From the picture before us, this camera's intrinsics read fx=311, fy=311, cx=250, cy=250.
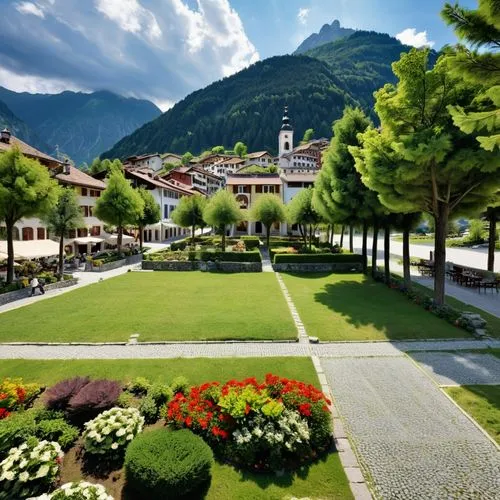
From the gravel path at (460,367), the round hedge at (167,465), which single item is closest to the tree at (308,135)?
the gravel path at (460,367)

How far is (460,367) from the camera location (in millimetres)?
10781

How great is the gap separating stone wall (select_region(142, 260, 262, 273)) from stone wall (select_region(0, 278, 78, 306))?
290 inches

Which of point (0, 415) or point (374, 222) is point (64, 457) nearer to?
point (0, 415)

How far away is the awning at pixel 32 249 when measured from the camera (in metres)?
24.8

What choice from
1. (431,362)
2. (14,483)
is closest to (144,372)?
(14,483)

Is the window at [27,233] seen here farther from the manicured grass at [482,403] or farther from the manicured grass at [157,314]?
the manicured grass at [482,403]

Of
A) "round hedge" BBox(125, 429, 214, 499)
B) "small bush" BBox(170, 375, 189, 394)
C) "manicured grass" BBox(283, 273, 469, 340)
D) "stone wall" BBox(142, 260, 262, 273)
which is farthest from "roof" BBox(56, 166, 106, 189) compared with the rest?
"round hedge" BBox(125, 429, 214, 499)

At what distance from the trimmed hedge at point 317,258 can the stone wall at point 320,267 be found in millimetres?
198

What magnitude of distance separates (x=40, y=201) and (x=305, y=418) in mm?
22667

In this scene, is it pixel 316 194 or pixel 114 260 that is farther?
pixel 114 260

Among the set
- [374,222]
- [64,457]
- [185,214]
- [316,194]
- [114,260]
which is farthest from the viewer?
[185,214]

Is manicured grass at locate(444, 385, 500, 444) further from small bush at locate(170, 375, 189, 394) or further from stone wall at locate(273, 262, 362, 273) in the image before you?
stone wall at locate(273, 262, 362, 273)

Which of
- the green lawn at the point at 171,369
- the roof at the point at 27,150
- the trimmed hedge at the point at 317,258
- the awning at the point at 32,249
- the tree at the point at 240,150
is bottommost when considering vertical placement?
the green lawn at the point at 171,369

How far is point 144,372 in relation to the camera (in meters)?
10.4
